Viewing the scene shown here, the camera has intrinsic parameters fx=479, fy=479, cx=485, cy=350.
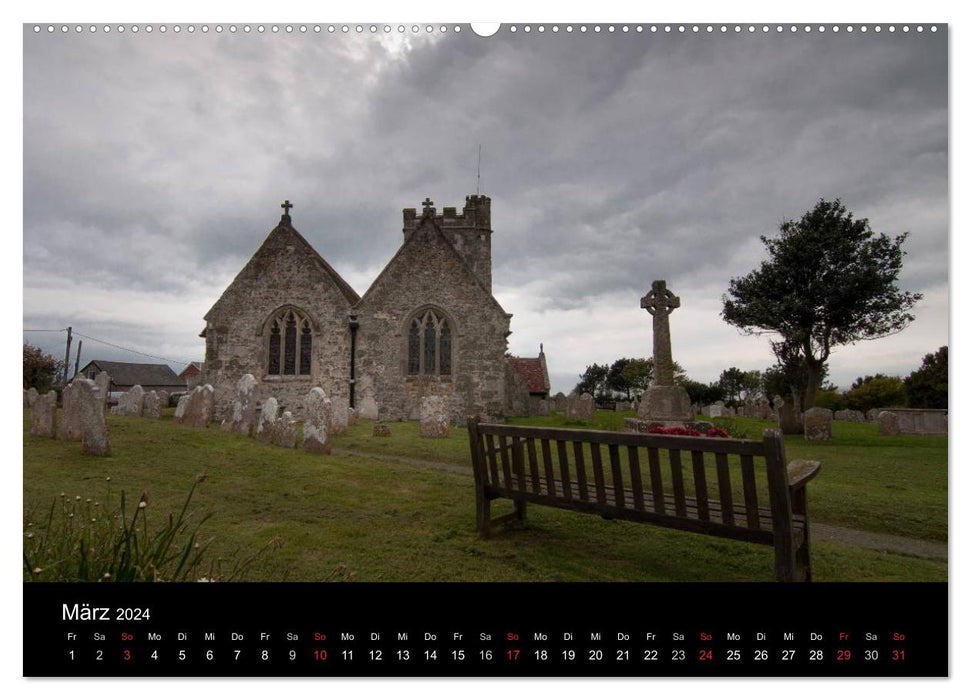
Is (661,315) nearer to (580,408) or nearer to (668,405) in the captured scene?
(668,405)

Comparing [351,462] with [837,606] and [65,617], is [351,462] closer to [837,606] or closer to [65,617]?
[65,617]

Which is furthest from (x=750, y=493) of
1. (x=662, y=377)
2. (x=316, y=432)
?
(x=662, y=377)

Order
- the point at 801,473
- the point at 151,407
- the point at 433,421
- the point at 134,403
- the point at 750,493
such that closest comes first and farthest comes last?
the point at 750,493
the point at 801,473
the point at 433,421
the point at 151,407
the point at 134,403

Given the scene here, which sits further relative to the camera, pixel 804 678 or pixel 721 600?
pixel 721 600

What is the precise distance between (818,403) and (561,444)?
11.3 meters

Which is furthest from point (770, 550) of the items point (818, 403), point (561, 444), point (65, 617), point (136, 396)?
point (136, 396)

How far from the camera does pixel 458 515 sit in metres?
4.59

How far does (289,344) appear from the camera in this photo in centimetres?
1669

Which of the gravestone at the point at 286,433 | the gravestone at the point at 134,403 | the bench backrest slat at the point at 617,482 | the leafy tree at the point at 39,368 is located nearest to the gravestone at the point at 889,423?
the bench backrest slat at the point at 617,482

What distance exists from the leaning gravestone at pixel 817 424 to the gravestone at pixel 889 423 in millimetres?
1863

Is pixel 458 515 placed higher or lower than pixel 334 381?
lower

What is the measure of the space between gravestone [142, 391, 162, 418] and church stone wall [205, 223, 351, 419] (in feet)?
5.57

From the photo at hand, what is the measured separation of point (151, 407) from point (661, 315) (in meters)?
14.8

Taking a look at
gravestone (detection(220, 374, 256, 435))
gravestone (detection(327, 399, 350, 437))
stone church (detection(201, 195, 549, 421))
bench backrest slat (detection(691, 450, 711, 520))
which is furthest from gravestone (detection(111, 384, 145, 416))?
bench backrest slat (detection(691, 450, 711, 520))
